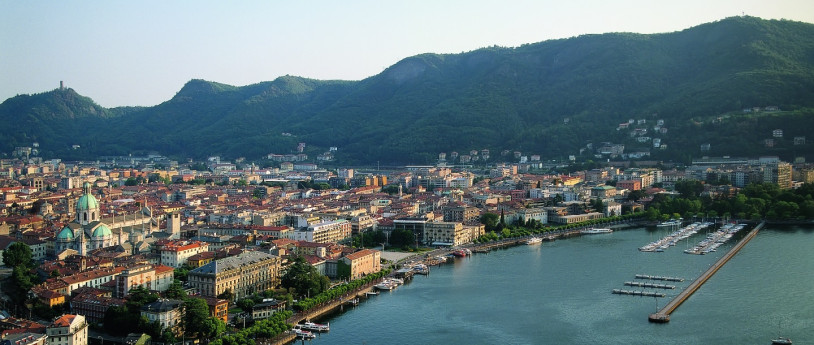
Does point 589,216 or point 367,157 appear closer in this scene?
point 589,216

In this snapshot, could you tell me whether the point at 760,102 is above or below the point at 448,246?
above

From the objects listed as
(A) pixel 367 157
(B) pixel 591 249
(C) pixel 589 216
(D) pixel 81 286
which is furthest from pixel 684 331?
(A) pixel 367 157

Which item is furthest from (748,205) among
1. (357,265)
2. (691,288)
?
(357,265)

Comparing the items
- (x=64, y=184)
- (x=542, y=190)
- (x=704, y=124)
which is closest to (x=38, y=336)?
(x=542, y=190)

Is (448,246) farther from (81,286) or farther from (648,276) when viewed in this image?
(81,286)

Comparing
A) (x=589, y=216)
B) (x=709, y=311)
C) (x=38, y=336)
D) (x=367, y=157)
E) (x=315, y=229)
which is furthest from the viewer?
(x=367, y=157)

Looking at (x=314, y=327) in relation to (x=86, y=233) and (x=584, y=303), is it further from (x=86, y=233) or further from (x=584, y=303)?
(x=86, y=233)

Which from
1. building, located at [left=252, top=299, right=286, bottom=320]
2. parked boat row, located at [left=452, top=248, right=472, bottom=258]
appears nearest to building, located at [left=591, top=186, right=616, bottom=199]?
parked boat row, located at [left=452, top=248, right=472, bottom=258]

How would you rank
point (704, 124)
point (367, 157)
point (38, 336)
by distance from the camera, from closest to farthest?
1. point (38, 336)
2. point (704, 124)
3. point (367, 157)
